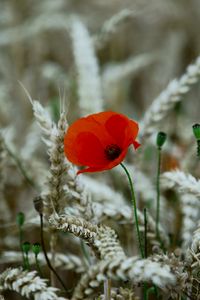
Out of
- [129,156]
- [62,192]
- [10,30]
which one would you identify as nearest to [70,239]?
[62,192]

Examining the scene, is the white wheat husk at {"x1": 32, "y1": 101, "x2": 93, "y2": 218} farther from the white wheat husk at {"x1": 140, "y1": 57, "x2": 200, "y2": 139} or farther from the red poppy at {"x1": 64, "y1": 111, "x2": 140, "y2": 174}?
the white wheat husk at {"x1": 140, "y1": 57, "x2": 200, "y2": 139}

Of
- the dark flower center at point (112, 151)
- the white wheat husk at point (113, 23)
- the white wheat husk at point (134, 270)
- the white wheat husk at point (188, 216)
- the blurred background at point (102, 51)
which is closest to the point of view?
the white wheat husk at point (134, 270)

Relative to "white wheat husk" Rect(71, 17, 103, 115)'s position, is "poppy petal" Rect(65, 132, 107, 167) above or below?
below

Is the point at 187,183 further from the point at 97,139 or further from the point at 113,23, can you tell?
the point at 113,23

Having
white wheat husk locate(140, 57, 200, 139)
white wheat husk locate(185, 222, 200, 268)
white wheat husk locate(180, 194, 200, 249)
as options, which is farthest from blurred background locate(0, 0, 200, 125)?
white wheat husk locate(185, 222, 200, 268)

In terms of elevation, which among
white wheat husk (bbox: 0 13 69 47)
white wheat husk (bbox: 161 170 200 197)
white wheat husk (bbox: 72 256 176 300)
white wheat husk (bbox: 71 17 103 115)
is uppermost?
white wheat husk (bbox: 0 13 69 47)

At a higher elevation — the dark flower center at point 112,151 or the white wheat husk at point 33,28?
the white wheat husk at point 33,28

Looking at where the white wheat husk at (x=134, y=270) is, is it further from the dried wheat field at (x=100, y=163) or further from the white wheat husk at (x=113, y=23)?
the white wheat husk at (x=113, y=23)

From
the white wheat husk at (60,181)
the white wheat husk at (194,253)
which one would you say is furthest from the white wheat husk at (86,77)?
the white wheat husk at (194,253)
